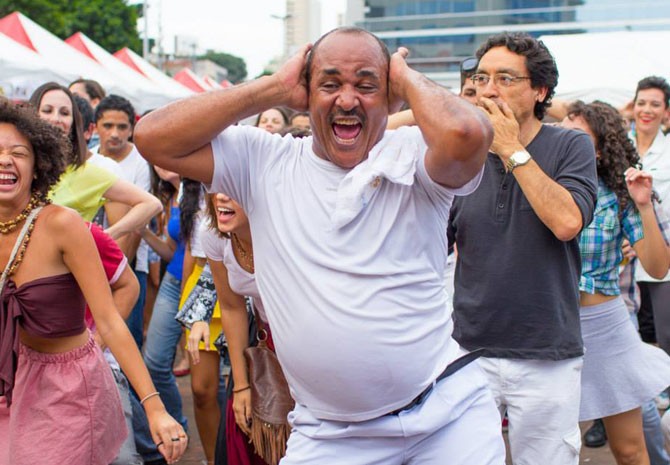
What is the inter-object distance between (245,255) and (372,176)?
1406mm

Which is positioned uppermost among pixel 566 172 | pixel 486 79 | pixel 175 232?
pixel 486 79

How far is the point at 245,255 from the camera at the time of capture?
3879 mm

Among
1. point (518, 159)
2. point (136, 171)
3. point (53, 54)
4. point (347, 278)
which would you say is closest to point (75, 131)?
point (136, 171)

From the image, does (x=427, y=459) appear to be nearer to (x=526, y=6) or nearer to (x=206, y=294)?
(x=206, y=294)

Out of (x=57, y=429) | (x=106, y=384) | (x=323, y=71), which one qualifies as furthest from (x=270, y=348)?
(x=323, y=71)

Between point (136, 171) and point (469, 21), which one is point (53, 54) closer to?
point (136, 171)

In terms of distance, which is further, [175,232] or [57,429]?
[175,232]

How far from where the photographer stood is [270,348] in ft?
12.8

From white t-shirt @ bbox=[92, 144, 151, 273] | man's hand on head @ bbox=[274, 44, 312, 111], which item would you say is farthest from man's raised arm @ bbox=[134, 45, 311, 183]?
white t-shirt @ bbox=[92, 144, 151, 273]

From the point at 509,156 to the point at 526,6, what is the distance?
5044 cm

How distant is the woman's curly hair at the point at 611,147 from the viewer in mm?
4570

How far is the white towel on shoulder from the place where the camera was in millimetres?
2592

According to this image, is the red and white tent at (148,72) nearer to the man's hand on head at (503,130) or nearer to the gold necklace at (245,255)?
the gold necklace at (245,255)

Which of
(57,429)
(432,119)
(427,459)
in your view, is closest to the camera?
(432,119)
